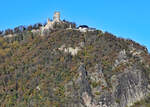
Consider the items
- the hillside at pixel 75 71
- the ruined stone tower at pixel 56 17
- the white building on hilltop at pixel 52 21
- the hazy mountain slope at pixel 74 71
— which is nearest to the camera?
the hillside at pixel 75 71

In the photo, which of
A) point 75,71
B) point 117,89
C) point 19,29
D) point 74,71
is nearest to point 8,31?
point 19,29

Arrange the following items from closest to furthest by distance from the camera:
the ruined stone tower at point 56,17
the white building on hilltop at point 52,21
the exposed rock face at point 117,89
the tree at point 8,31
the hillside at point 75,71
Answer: the exposed rock face at point 117,89 < the hillside at point 75,71 < the white building on hilltop at point 52,21 < the ruined stone tower at point 56,17 < the tree at point 8,31

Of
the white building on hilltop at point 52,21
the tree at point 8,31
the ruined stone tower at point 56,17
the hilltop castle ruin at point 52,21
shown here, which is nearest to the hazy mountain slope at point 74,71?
the white building on hilltop at point 52,21

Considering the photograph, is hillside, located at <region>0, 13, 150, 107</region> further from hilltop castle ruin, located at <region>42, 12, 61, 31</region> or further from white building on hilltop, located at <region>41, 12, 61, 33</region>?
hilltop castle ruin, located at <region>42, 12, 61, 31</region>

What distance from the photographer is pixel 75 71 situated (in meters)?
137

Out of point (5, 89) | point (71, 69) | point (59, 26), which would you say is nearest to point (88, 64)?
point (71, 69)

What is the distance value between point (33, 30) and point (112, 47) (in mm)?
39419

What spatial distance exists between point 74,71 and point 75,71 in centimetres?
Answer: 30

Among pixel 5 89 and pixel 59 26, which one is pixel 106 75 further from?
pixel 59 26

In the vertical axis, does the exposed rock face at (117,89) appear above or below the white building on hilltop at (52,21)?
below

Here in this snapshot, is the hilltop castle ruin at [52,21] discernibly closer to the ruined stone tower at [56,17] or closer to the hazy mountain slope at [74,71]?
the ruined stone tower at [56,17]

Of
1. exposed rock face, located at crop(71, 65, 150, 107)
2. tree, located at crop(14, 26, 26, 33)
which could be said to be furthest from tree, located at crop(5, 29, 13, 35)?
exposed rock face, located at crop(71, 65, 150, 107)

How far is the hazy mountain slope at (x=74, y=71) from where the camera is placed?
422 ft

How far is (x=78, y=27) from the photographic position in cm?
17538
